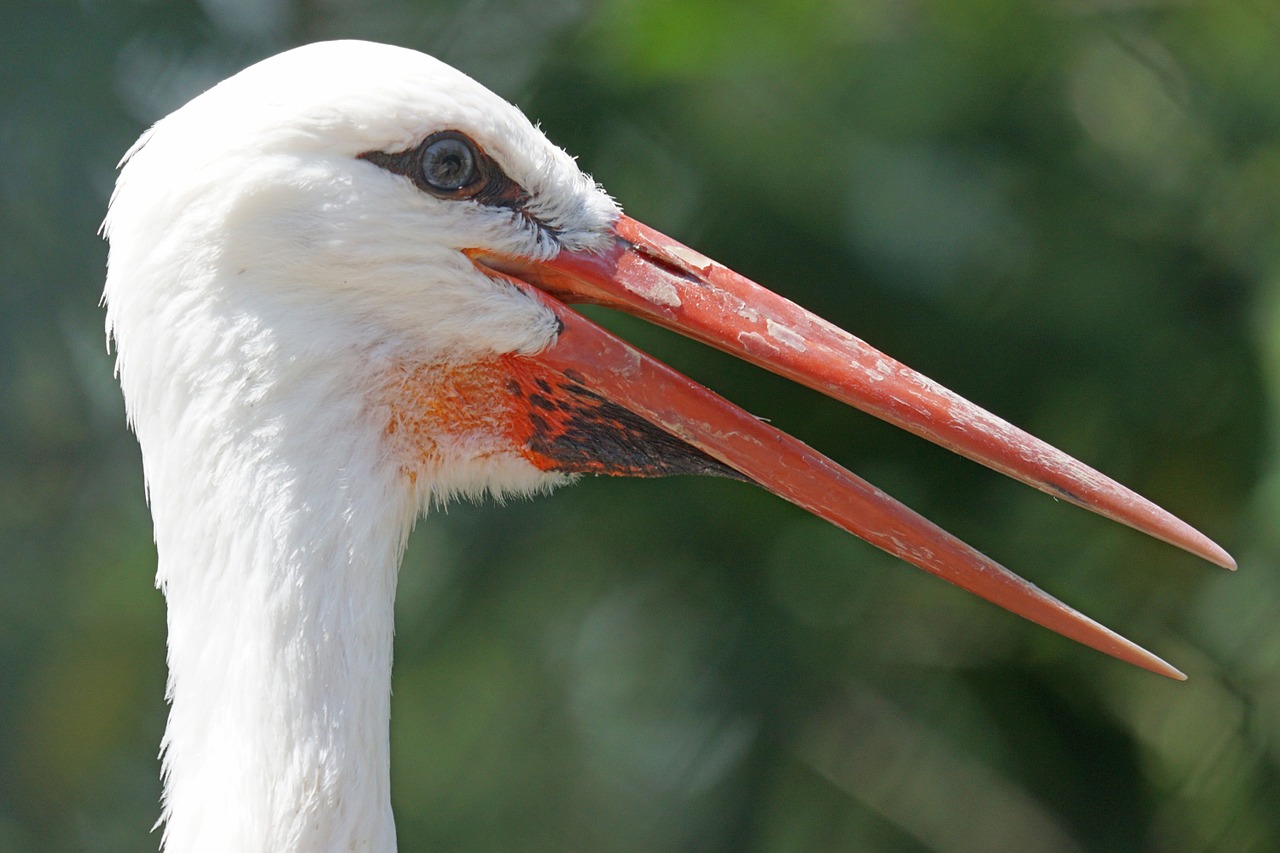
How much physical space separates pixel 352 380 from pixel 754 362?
411 mm

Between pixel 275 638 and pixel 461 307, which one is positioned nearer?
pixel 275 638

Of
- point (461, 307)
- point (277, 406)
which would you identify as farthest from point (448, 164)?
point (277, 406)

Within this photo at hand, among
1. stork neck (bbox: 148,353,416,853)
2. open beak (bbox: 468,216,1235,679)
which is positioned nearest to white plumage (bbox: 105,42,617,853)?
stork neck (bbox: 148,353,416,853)

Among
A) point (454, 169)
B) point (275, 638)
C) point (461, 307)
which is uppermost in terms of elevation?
point (454, 169)

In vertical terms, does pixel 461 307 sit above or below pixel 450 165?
below

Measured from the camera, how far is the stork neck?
116 cm

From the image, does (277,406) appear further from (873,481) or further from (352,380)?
(873,481)

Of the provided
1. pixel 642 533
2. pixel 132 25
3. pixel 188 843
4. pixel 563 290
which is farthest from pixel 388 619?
pixel 132 25

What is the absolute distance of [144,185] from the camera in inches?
48.5

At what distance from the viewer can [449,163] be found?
4.19 feet

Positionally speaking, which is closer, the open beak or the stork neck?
the stork neck

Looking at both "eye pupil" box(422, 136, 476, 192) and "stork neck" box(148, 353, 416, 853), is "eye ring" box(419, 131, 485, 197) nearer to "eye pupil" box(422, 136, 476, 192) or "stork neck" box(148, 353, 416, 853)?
"eye pupil" box(422, 136, 476, 192)

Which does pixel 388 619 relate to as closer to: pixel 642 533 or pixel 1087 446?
pixel 642 533

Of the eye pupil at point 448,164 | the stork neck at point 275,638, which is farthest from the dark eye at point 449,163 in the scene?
the stork neck at point 275,638
